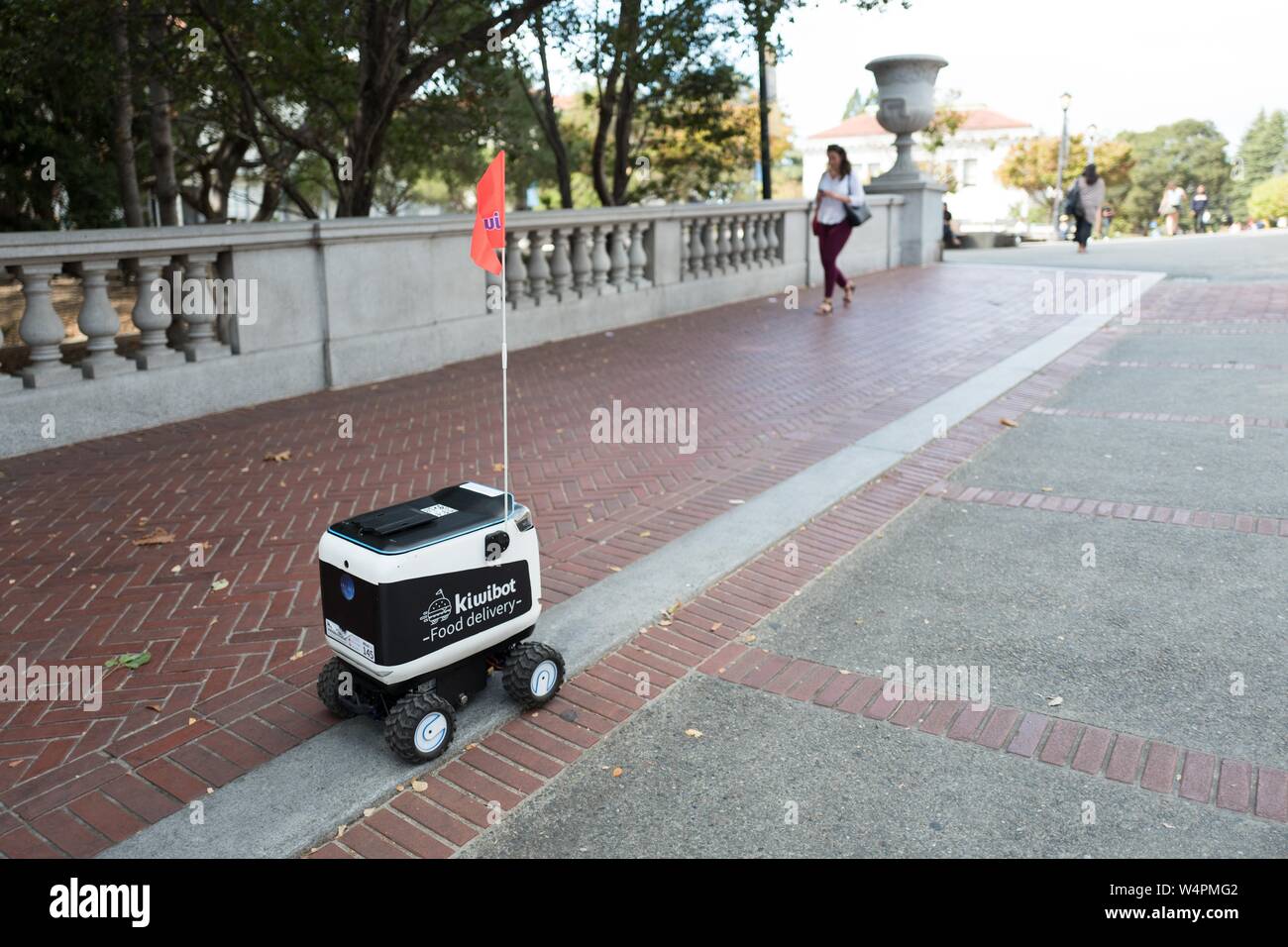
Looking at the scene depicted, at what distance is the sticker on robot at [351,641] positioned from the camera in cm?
342

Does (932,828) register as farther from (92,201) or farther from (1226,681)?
(92,201)

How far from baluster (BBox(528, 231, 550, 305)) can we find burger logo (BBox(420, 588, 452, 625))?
8.69 metres

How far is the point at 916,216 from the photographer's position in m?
20.0

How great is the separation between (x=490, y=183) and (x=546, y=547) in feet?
7.45

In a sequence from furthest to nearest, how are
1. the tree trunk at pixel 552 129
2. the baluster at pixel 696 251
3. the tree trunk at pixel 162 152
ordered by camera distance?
the tree trunk at pixel 552 129 → the tree trunk at pixel 162 152 → the baluster at pixel 696 251

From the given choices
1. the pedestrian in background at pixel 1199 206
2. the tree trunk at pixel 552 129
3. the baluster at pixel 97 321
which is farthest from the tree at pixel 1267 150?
the baluster at pixel 97 321

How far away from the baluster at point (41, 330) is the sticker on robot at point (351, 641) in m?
5.10

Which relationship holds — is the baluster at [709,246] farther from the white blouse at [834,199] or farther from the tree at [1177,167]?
the tree at [1177,167]

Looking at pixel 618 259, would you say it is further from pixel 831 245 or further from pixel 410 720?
pixel 410 720

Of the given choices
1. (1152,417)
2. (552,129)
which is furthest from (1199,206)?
(1152,417)

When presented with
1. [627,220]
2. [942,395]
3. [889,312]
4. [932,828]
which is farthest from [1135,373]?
[932,828]

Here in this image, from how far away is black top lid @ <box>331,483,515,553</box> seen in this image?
3420 millimetres

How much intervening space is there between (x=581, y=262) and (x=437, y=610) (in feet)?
31.2
